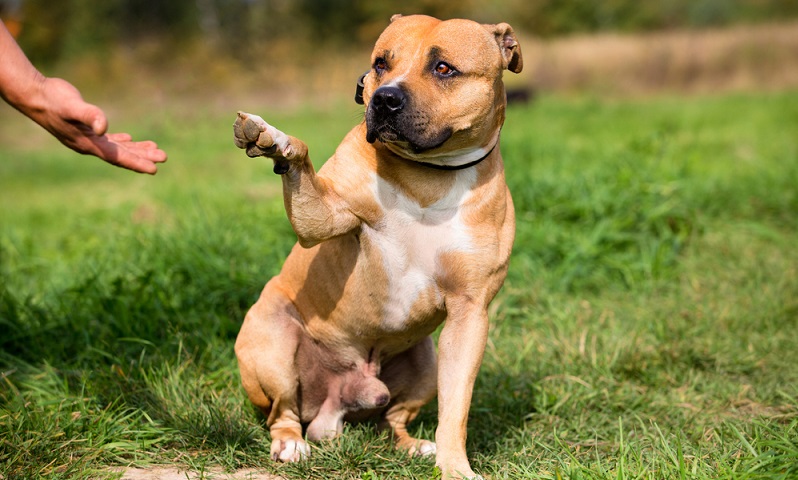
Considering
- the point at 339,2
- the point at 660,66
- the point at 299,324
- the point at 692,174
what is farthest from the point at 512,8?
the point at 299,324

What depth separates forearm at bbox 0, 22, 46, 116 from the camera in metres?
2.96

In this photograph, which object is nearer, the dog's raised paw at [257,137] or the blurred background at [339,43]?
the dog's raised paw at [257,137]

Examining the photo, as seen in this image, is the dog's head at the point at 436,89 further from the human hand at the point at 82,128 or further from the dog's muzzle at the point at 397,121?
the human hand at the point at 82,128

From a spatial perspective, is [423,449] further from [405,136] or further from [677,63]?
[677,63]

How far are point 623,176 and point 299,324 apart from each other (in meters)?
3.48

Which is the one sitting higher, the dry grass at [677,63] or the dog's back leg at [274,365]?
the dry grass at [677,63]

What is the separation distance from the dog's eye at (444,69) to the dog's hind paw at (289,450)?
4.73 feet

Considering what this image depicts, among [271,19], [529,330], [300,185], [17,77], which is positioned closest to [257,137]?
[300,185]

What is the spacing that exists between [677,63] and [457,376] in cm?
1577

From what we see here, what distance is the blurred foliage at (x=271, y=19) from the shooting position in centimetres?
2562

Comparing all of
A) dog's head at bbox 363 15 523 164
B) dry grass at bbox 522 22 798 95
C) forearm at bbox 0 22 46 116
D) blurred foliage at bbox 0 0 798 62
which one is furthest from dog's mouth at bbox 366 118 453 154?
blurred foliage at bbox 0 0 798 62

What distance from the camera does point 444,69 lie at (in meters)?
2.77

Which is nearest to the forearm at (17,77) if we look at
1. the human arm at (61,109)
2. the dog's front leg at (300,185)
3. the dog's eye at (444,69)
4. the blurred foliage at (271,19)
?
the human arm at (61,109)

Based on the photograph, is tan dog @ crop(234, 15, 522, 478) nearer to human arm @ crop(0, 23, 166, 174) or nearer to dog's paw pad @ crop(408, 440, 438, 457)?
dog's paw pad @ crop(408, 440, 438, 457)
